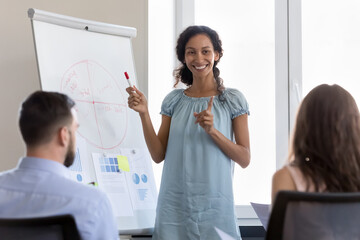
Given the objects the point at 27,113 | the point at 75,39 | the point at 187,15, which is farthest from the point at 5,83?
the point at 27,113

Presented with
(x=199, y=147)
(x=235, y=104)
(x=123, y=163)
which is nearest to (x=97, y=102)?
(x=123, y=163)

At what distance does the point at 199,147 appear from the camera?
8.66ft

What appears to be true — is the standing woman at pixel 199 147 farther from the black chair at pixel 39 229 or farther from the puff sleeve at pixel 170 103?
the black chair at pixel 39 229

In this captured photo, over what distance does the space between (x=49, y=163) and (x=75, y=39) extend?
144cm

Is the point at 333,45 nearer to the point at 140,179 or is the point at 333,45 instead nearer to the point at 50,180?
the point at 140,179

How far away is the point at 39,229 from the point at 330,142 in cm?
80

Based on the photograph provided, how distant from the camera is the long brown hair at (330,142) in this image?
1.54 metres

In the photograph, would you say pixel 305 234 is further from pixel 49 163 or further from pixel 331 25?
pixel 331 25

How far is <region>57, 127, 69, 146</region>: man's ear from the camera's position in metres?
1.60

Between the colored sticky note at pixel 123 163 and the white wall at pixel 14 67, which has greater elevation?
the white wall at pixel 14 67

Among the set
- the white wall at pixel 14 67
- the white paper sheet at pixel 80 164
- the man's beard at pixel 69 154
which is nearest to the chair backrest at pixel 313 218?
the man's beard at pixel 69 154

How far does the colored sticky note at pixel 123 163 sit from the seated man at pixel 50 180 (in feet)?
4.01

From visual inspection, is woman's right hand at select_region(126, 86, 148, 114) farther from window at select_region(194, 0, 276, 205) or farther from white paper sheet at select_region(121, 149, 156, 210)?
window at select_region(194, 0, 276, 205)

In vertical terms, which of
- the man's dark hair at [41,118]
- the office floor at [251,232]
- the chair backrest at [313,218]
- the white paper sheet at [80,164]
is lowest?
the office floor at [251,232]
